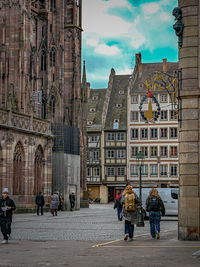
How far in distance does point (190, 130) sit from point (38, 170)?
26.0 metres

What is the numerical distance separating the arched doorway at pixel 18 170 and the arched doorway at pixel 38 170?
2.54 meters

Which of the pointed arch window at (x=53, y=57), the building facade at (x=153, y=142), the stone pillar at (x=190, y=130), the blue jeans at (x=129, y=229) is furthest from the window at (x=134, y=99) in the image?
the blue jeans at (x=129, y=229)

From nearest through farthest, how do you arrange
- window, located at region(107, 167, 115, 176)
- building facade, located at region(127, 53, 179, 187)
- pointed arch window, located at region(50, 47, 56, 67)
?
1. pointed arch window, located at region(50, 47, 56, 67)
2. building facade, located at region(127, 53, 179, 187)
3. window, located at region(107, 167, 115, 176)

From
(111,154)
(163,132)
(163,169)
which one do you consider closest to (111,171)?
(111,154)

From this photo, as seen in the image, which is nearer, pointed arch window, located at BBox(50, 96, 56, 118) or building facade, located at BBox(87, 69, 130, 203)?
pointed arch window, located at BBox(50, 96, 56, 118)

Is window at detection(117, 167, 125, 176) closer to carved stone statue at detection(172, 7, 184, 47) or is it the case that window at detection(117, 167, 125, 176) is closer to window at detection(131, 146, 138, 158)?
window at detection(131, 146, 138, 158)

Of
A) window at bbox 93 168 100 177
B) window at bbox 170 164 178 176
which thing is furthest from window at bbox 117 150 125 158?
window at bbox 170 164 178 176

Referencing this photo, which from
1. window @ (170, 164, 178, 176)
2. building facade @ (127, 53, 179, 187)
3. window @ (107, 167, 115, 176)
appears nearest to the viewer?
window @ (170, 164, 178, 176)

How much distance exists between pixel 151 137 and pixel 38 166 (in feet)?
128

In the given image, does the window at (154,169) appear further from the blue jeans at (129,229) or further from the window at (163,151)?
the blue jeans at (129,229)

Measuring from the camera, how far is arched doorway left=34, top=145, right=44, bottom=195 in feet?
131

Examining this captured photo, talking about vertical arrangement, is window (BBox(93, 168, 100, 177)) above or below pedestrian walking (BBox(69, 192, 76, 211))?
above

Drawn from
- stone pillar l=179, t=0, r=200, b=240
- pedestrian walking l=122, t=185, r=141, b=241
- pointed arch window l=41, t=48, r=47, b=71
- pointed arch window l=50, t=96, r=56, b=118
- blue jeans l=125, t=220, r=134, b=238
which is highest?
pointed arch window l=41, t=48, r=47, b=71

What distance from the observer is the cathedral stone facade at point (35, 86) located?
120 ft
